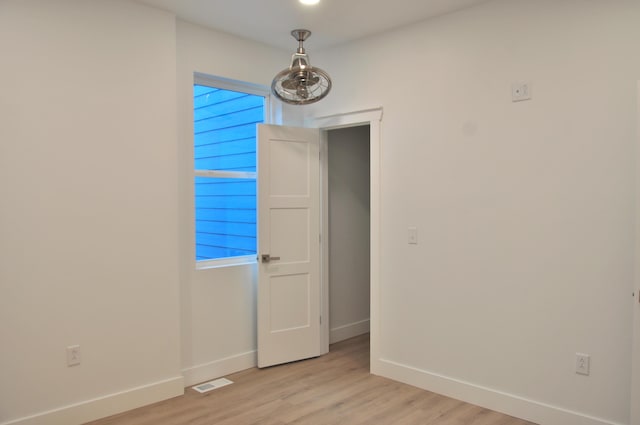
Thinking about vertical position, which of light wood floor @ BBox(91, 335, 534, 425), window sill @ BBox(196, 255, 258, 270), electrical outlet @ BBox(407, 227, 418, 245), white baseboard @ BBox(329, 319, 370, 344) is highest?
electrical outlet @ BBox(407, 227, 418, 245)

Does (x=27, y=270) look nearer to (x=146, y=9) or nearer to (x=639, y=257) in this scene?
(x=146, y=9)

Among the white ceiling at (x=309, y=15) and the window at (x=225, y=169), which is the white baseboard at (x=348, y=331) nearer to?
the window at (x=225, y=169)

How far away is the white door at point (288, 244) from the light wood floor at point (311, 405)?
0.28 meters

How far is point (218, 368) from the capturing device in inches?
145

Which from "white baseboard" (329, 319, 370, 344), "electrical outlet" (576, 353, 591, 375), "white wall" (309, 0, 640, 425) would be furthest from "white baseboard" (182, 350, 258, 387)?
"electrical outlet" (576, 353, 591, 375)

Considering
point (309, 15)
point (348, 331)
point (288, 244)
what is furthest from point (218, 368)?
point (309, 15)

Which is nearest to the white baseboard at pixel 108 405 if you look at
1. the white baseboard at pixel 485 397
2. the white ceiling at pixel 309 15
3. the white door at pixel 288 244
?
the white door at pixel 288 244

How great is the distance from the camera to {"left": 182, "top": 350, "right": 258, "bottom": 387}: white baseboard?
11.5 ft

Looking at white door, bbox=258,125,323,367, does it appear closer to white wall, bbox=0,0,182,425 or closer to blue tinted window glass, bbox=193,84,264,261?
blue tinted window glass, bbox=193,84,264,261

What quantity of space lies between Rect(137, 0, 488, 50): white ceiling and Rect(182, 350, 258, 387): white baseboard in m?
2.57

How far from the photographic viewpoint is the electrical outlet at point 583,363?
2.69 metres

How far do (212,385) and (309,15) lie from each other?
9.09ft

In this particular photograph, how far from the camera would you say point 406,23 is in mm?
3459

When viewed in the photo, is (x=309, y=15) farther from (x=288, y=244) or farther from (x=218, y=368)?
(x=218, y=368)
